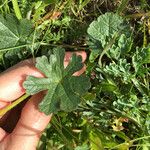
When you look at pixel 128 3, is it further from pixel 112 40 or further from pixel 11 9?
pixel 11 9

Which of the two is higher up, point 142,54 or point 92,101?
point 142,54

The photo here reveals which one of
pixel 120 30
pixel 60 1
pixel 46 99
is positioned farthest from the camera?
pixel 60 1

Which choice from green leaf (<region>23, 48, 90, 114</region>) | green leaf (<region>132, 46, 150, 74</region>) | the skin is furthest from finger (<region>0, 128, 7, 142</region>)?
green leaf (<region>132, 46, 150, 74</region>)

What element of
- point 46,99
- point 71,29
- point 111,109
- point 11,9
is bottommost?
point 111,109

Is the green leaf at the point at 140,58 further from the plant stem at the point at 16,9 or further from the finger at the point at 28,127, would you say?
the plant stem at the point at 16,9

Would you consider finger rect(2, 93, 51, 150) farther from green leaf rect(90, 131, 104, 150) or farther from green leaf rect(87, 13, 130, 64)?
green leaf rect(87, 13, 130, 64)

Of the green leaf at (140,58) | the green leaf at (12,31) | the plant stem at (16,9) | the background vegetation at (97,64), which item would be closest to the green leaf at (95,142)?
the background vegetation at (97,64)

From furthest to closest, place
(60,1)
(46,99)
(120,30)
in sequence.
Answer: (60,1)
(120,30)
(46,99)

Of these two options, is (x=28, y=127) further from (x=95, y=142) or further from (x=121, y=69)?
(x=121, y=69)

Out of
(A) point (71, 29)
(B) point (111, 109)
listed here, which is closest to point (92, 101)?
(B) point (111, 109)
